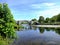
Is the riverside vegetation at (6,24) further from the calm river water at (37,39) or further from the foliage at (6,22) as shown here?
the calm river water at (37,39)

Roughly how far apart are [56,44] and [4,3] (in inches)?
635

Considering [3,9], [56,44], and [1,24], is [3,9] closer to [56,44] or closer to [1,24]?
[1,24]

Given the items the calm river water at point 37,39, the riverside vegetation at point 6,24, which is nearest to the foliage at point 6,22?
the riverside vegetation at point 6,24

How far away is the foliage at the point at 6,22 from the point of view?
36.6 meters

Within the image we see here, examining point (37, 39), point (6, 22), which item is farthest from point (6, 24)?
point (37, 39)

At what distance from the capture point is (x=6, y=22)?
38.7m

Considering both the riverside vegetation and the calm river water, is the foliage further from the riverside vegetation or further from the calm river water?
the calm river water

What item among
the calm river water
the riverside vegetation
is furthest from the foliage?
the calm river water

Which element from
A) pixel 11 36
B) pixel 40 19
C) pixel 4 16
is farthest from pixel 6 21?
pixel 40 19

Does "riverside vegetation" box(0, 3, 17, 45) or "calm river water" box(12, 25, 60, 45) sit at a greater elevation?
"riverside vegetation" box(0, 3, 17, 45)

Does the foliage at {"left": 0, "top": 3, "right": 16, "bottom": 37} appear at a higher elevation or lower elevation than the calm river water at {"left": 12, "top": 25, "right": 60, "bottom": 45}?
higher

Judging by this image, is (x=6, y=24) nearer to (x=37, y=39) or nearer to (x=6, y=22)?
(x=6, y=22)

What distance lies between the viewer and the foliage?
3662 cm

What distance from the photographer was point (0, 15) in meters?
39.4
